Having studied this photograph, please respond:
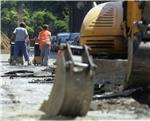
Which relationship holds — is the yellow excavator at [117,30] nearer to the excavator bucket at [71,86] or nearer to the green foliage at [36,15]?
the excavator bucket at [71,86]

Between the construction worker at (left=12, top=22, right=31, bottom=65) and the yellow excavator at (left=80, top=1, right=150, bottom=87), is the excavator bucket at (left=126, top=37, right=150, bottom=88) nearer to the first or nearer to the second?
the yellow excavator at (left=80, top=1, right=150, bottom=87)

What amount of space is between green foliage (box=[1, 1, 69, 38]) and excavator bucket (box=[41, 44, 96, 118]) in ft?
193

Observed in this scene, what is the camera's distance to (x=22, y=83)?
12.3 metres

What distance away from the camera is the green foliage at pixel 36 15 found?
71625mm

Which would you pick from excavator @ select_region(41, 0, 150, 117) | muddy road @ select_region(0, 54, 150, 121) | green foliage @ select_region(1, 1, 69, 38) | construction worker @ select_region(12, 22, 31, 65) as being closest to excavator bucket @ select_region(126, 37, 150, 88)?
excavator @ select_region(41, 0, 150, 117)

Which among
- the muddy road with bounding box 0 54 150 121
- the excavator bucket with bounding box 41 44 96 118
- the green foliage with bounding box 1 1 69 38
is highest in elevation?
the excavator bucket with bounding box 41 44 96 118

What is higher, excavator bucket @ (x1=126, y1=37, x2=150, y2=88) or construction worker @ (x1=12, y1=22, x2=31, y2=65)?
excavator bucket @ (x1=126, y1=37, x2=150, y2=88)

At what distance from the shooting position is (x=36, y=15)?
82.9 m

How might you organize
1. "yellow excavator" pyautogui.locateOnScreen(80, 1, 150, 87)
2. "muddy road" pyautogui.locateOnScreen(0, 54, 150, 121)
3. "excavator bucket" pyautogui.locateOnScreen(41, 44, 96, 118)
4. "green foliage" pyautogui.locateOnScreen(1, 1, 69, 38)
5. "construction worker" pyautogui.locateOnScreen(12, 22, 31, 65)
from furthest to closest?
1. "green foliage" pyautogui.locateOnScreen(1, 1, 69, 38)
2. "construction worker" pyautogui.locateOnScreen(12, 22, 31, 65)
3. "yellow excavator" pyautogui.locateOnScreen(80, 1, 150, 87)
4. "muddy road" pyautogui.locateOnScreen(0, 54, 150, 121)
5. "excavator bucket" pyautogui.locateOnScreen(41, 44, 96, 118)

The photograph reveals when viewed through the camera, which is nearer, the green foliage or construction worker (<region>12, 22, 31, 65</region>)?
construction worker (<region>12, 22, 31, 65</region>)

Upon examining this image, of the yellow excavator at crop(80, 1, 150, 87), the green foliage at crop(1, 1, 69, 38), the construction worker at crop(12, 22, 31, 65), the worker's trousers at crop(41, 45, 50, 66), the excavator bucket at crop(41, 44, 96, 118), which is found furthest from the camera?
the green foliage at crop(1, 1, 69, 38)

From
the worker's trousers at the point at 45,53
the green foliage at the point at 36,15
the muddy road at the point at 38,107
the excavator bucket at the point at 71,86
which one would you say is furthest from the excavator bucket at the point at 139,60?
the green foliage at the point at 36,15

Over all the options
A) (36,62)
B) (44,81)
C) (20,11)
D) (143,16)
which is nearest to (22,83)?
(44,81)

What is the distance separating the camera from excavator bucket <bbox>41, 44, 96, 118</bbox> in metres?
6.84
